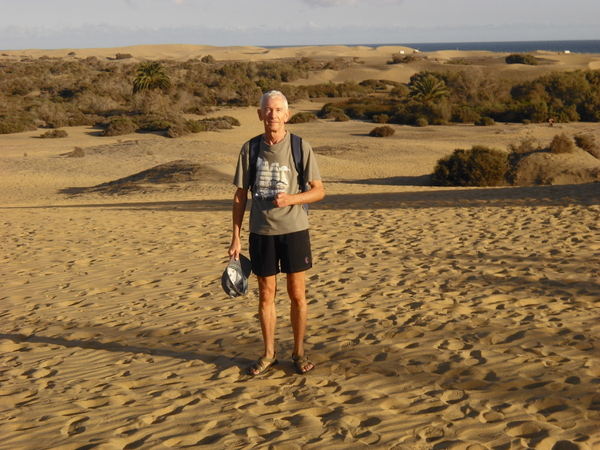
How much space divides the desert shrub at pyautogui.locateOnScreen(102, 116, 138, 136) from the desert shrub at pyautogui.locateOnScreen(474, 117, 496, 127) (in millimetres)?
17938

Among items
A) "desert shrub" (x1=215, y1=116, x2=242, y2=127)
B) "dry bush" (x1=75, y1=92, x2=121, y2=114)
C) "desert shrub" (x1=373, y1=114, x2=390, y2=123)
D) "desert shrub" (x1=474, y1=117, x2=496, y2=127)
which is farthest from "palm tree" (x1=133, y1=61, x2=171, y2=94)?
"desert shrub" (x1=474, y1=117, x2=496, y2=127)

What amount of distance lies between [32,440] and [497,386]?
276 cm

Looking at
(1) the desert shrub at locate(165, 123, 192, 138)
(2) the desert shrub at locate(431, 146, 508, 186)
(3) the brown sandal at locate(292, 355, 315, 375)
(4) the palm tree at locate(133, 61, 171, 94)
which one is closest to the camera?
(3) the brown sandal at locate(292, 355, 315, 375)

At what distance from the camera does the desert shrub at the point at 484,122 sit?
1350 inches

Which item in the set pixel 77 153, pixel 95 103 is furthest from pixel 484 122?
pixel 95 103

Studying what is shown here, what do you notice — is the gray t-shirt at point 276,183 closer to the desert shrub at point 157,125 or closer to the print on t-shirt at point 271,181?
the print on t-shirt at point 271,181

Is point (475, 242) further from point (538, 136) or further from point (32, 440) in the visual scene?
point (538, 136)

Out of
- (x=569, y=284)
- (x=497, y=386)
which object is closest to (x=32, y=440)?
(x=497, y=386)

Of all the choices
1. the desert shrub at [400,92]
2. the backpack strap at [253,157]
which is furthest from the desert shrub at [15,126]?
the backpack strap at [253,157]

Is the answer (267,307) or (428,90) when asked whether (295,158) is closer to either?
(267,307)

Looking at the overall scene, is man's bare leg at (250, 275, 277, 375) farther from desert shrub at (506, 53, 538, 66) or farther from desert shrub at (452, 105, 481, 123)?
desert shrub at (506, 53, 538, 66)

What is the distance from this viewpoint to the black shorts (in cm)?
411

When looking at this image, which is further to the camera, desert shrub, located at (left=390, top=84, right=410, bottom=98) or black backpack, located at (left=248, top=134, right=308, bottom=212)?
desert shrub, located at (left=390, top=84, right=410, bottom=98)

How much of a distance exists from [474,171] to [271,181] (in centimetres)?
1561
